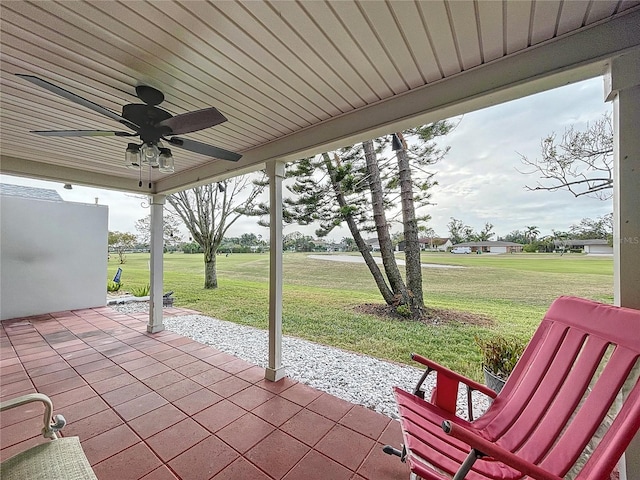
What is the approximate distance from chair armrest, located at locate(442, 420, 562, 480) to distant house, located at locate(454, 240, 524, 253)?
111 inches

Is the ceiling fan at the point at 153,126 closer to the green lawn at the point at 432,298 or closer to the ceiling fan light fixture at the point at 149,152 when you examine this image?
the ceiling fan light fixture at the point at 149,152

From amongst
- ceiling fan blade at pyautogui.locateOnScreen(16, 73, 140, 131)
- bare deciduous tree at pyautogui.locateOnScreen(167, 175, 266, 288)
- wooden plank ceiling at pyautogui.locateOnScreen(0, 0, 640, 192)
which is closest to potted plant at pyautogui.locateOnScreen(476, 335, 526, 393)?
wooden plank ceiling at pyautogui.locateOnScreen(0, 0, 640, 192)

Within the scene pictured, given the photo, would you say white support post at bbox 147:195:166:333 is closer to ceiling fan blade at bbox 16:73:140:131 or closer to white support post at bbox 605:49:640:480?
ceiling fan blade at bbox 16:73:140:131

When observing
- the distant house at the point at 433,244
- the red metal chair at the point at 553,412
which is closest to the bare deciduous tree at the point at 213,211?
the distant house at the point at 433,244

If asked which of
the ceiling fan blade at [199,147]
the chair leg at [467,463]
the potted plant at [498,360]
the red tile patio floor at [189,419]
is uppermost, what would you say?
the ceiling fan blade at [199,147]

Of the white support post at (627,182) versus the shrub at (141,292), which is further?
the shrub at (141,292)

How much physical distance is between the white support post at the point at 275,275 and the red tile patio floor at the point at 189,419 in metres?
0.23

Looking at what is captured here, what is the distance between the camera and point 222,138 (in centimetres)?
285

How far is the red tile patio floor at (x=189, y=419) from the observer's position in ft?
5.67

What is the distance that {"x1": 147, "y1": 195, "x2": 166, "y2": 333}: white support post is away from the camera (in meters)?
4.28

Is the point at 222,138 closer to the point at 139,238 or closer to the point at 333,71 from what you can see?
the point at 333,71

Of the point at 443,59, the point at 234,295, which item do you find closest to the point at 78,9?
the point at 443,59

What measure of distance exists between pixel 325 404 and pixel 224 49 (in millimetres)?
2758

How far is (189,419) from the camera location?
2.18m
